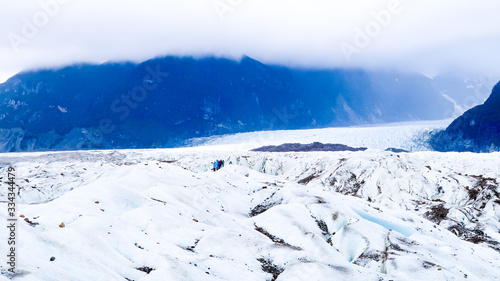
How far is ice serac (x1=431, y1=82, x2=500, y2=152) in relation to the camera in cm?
11430

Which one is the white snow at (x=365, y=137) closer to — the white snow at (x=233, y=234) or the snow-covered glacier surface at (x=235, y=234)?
the white snow at (x=233, y=234)

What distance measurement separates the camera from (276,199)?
97.9 ft

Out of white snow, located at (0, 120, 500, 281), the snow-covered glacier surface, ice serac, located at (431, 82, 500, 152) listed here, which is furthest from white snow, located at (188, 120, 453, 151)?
the snow-covered glacier surface

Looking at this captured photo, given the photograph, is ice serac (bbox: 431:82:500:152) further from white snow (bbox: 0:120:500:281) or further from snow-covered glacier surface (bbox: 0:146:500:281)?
snow-covered glacier surface (bbox: 0:146:500:281)

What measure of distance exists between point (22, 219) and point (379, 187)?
154ft

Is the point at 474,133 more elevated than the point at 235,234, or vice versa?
the point at 235,234

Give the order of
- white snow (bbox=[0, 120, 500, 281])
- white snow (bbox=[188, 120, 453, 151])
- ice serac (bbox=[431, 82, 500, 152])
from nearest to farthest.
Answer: white snow (bbox=[0, 120, 500, 281]) → white snow (bbox=[188, 120, 453, 151]) → ice serac (bbox=[431, 82, 500, 152])

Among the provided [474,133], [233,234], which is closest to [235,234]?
[233,234]

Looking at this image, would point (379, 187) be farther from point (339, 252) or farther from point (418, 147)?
point (418, 147)

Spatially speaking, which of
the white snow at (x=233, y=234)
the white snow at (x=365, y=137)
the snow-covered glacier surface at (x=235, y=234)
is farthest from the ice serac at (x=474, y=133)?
the snow-covered glacier surface at (x=235, y=234)

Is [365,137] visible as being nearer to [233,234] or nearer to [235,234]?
[235,234]

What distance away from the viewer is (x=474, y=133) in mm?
120375

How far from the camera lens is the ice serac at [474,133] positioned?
375 feet

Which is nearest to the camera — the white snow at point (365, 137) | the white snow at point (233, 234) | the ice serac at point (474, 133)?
the white snow at point (233, 234)
